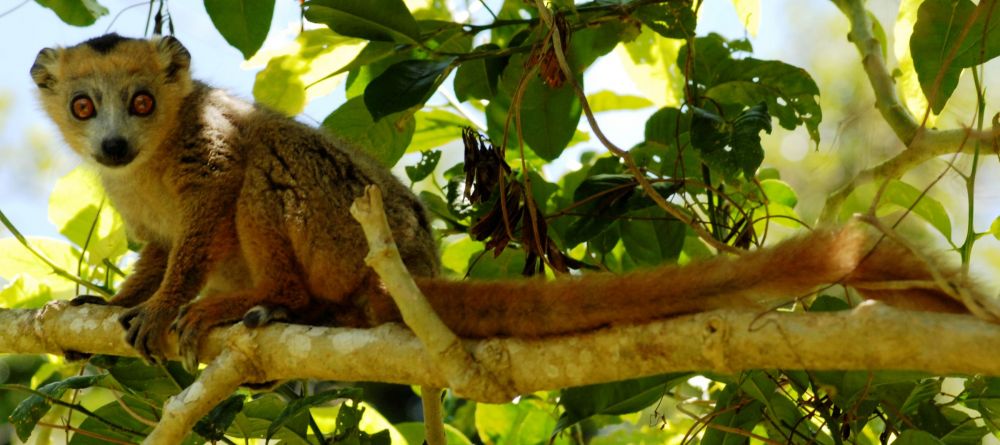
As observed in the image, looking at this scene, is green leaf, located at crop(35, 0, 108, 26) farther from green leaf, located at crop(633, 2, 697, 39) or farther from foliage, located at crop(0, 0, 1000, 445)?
green leaf, located at crop(633, 2, 697, 39)

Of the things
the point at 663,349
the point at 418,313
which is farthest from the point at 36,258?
the point at 663,349

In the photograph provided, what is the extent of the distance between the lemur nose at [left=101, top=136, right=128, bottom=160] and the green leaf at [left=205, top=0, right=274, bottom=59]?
1.11 metres

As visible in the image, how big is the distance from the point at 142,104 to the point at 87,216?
0.79 m

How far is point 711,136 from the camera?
474 centimetres

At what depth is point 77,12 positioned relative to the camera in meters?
5.62

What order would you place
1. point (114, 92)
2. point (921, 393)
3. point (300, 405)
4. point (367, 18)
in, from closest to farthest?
point (300, 405) → point (921, 393) → point (367, 18) → point (114, 92)

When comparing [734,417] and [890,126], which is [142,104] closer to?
[734,417]

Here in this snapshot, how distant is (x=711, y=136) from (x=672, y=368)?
70.2 inches

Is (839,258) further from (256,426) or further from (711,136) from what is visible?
(256,426)

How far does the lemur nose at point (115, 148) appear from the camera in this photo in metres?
5.68

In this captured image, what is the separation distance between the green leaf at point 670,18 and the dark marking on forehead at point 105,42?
3.22 m

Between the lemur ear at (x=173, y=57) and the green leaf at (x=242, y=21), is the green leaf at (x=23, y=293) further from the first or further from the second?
the green leaf at (x=242, y=21)

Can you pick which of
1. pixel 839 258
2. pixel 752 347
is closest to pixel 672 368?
pixel 752 347

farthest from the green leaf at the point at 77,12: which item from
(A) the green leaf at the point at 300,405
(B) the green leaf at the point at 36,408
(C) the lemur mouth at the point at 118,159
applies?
(A) the green leaf at the point at 300,405
